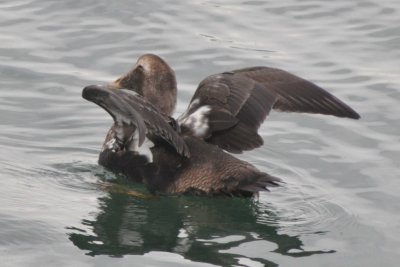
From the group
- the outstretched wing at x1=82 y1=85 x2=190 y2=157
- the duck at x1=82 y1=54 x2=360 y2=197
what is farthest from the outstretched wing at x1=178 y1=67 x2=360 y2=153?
the outstretched wing at x1=82 y1=85 x2=190 y2=157

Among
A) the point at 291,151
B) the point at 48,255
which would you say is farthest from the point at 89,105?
the point at 48,255

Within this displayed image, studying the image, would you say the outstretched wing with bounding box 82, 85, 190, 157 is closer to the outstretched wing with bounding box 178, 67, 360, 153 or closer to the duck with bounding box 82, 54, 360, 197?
the duck with bounding box 82, 54, 360, 197

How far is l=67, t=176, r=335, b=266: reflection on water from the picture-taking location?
22.2 ft

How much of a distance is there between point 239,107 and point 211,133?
0.30 m

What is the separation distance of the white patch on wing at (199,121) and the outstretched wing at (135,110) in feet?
1.25

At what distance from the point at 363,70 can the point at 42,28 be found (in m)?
3.64

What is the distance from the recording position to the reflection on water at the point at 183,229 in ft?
22.2

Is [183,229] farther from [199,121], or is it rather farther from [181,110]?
[181,110]

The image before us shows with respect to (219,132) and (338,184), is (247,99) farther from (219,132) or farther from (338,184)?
(338,184)

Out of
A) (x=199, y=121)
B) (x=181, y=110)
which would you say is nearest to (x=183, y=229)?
(x=199, y=121)

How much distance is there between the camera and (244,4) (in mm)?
12883

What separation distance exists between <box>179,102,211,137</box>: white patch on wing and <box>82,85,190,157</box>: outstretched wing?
38 centimetres

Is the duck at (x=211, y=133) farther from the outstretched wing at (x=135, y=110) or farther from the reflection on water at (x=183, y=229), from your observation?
the reflection on water at (x=183, y=229)

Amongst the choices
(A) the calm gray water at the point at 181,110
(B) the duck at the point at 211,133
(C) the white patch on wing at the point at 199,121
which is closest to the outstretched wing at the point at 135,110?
(B) the duck at the point at 211,133
